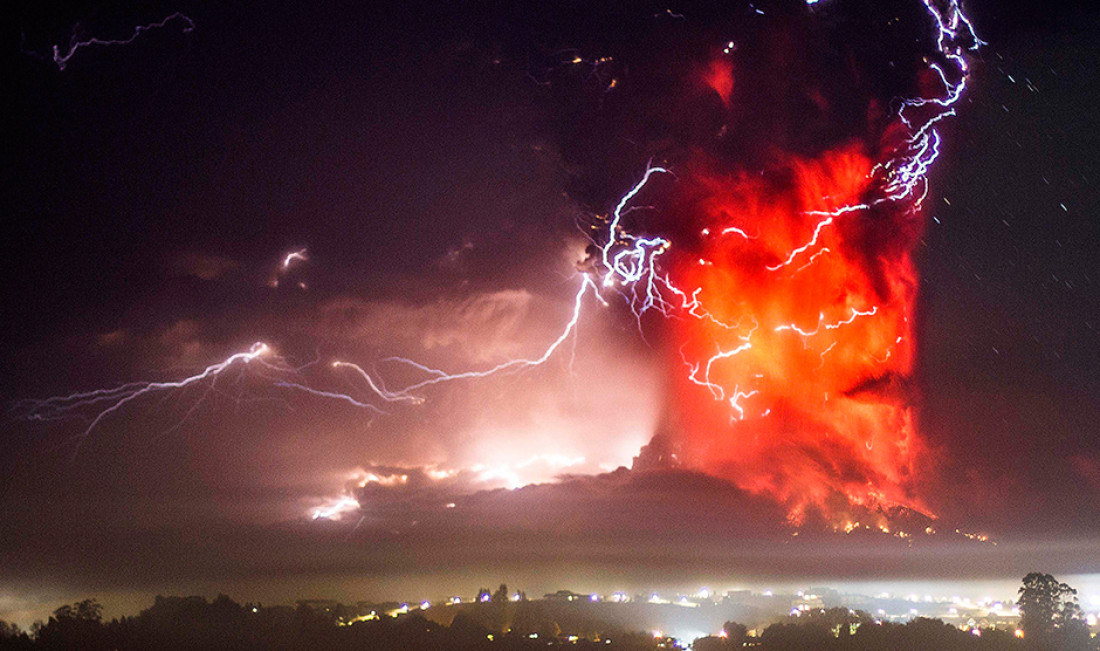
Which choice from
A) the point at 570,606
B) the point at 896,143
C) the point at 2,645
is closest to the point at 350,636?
the point at 2,645

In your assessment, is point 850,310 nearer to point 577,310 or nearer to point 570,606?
point 577,310

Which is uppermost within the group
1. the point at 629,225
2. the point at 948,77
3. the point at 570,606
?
the point at 948,77

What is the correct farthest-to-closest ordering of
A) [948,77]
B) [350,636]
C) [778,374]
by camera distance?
1. [350,636]
2. [778,374]
3. [948,77]

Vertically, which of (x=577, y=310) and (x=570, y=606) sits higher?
(x=577, y=310)

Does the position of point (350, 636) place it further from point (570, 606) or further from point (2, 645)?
point (570, 606)

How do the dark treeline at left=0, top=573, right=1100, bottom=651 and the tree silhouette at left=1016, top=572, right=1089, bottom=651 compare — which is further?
the tree silhouette at left=1016, top=572, right=1089, bottom=651

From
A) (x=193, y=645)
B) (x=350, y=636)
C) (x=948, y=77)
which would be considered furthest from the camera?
(x=350, y=636)

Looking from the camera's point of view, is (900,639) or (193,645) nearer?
(193,645)

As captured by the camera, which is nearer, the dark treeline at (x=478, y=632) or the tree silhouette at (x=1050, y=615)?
the dark treeline at (x=478, y=632)
